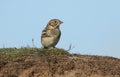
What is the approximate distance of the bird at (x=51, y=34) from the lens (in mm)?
16969

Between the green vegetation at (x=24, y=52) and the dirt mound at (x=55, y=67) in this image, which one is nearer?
Result: the dirt mound at (x=55, y=67)

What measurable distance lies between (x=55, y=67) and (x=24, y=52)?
1678 millimetres

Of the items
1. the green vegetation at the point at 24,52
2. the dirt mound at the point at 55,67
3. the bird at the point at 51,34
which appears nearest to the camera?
the dirt mound at the point at 55,67

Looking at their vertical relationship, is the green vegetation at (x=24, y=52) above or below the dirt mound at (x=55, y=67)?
above

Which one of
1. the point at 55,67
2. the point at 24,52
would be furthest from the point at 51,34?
the point at 55,67

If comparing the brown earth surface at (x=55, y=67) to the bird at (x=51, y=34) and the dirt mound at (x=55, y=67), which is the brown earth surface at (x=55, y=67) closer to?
the dirt mound at (x=55, y=67)

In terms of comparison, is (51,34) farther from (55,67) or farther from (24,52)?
(55,67)

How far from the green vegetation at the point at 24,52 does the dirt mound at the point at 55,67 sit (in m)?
0.31

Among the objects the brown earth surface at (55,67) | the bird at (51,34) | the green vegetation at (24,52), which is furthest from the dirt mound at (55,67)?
the bird at (51,34)

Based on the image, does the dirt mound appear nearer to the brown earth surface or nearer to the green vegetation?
the brown earth surface

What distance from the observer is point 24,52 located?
15.5m

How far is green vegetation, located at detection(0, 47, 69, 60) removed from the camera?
1494cm

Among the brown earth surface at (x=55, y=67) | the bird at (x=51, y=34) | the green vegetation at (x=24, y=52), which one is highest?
the bird at (x=51, y=34)

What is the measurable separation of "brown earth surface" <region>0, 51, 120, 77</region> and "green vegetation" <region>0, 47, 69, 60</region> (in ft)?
1.14
